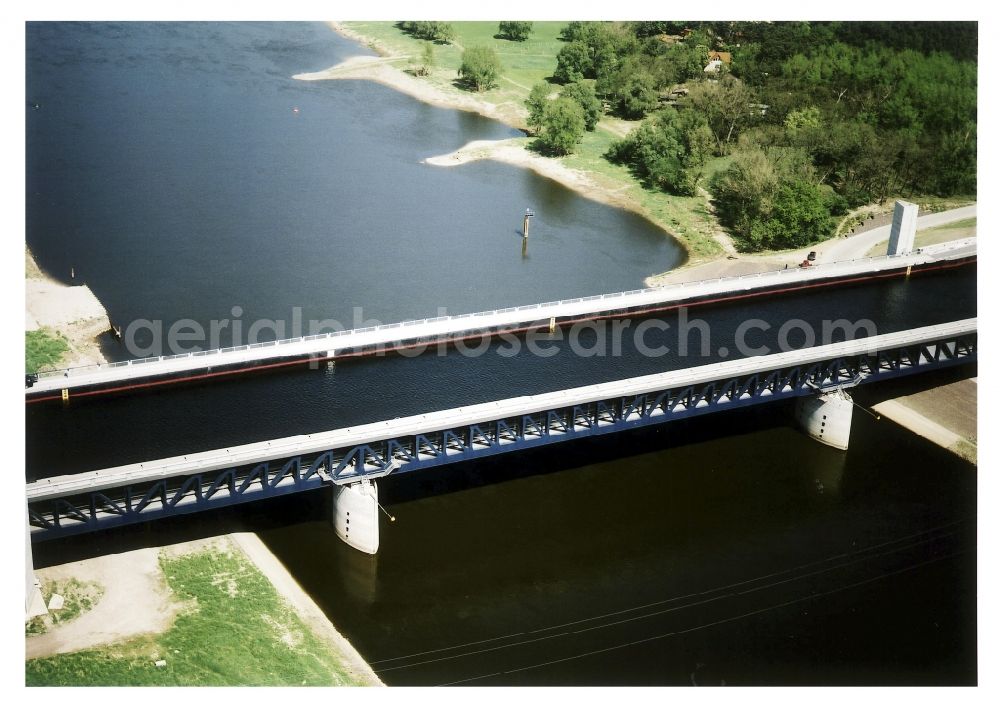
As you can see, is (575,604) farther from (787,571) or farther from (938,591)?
(938,591)

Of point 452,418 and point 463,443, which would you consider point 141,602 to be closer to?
point 452,418

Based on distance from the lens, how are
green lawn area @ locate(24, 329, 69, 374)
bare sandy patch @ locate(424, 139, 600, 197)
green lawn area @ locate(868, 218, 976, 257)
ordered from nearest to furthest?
green lawn area @ locate(24, 329, 69, 374) < green lawn area @ locate(868, 218, 976, 257) < bare sandy patch @ locate(424, 139, 600, 197)

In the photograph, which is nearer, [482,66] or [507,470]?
[507,470]

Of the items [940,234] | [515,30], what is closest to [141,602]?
[940,234]

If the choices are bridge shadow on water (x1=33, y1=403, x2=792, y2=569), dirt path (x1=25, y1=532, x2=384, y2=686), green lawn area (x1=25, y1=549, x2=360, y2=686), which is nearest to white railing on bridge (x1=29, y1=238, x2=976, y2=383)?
bridge shadow on water (x1=33, y1=403, x2=792, y2=569)

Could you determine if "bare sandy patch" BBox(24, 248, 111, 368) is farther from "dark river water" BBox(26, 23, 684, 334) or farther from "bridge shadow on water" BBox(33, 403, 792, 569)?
"bridge shadow on water" BBox(33, 403, 792, 569)

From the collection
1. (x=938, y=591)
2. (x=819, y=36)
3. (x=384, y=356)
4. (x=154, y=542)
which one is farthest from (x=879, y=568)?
(x=819, y=36)

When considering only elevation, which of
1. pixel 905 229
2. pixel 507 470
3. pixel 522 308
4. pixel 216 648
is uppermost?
pixel 905 229

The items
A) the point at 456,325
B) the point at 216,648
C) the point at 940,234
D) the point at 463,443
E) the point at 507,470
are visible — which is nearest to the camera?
the point at 216,648
